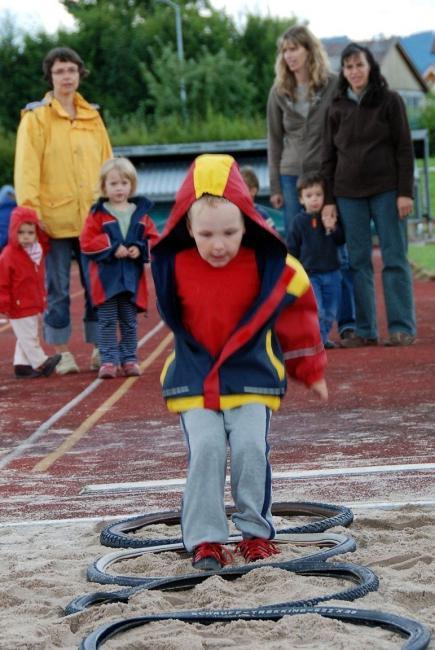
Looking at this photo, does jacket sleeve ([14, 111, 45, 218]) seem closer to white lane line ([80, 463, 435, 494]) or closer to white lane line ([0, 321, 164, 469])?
white lane line ([0, 321, 164, 469])

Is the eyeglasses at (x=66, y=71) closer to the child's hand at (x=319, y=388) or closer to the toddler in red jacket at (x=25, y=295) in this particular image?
the toddler in red jacket at (x=25, y=295)

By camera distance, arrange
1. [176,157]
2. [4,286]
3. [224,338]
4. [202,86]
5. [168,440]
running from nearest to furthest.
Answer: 1. [224,338]
2. [168,440]
3. [4,286]
4. [176,157]
5. [202,86]

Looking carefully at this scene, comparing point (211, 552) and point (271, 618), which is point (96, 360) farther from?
point (271, 618)

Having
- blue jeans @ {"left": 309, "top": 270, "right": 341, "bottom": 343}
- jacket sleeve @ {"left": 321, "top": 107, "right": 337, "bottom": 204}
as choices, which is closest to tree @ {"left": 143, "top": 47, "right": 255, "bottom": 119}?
blue jeans @ {"left": 309, "top": 270, "right": 341, "bottom": 343}

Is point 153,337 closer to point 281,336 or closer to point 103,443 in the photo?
point 103,443

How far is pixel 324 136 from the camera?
12.4 m

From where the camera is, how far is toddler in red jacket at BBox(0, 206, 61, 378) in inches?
477

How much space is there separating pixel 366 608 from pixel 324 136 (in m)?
8.38

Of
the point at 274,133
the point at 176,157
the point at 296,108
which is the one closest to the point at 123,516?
the point at 296,108

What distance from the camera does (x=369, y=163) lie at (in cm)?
1203

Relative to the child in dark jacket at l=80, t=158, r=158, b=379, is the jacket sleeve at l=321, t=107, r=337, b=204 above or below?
above

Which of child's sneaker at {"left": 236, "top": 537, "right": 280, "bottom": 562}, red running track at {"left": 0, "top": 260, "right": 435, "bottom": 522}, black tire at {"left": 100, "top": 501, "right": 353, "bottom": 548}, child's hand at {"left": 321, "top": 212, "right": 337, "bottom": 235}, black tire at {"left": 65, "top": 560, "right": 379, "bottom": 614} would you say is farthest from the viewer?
child's hand at {"left": 321, "top": 212, "right": 337, "bottom": 235}

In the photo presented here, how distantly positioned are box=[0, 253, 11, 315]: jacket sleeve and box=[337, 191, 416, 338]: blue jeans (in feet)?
9.60

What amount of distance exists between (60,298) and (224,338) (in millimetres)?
6854
